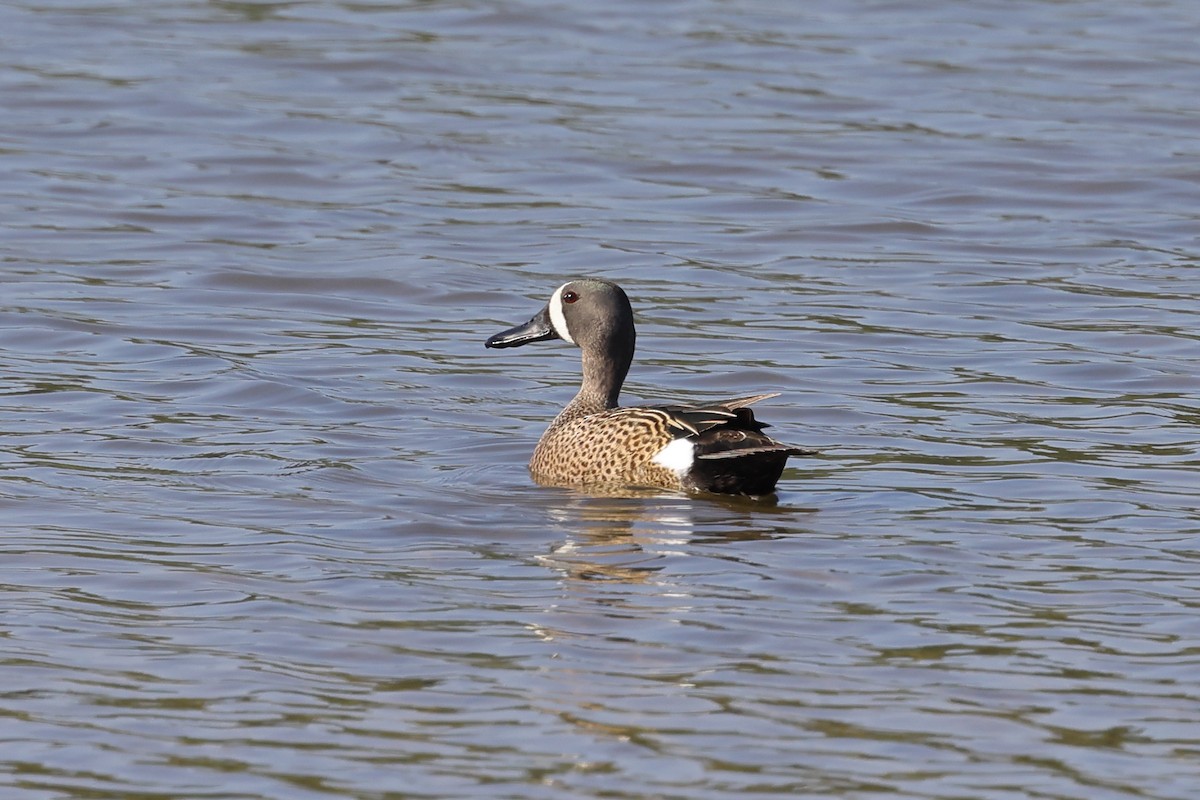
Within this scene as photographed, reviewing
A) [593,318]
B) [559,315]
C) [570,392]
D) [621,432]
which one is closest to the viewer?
[621,432]

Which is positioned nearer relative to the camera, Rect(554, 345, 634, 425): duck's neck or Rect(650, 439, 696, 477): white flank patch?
Rect(650, 439, 696, 477): white flank patch

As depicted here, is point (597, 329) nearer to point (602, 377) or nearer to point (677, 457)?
point (602, 377)

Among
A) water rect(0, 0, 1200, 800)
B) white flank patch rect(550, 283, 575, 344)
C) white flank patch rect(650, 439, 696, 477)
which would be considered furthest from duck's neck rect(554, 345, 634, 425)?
white flank patch rect(650, 439, 696, 477)

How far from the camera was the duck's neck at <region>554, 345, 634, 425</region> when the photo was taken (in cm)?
936

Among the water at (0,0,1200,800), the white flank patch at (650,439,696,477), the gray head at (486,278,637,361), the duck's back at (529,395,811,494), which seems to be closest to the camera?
the water at (0,0,1200,800)

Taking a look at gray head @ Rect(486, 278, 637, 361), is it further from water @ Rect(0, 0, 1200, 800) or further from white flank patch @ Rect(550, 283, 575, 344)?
water @ Rect(0, 0, 1200, 800)

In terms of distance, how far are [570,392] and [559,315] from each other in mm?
1030

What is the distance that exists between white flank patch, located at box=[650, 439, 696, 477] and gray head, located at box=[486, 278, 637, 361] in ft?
3.51

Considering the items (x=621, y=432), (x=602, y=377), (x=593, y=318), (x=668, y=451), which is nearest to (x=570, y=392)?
(x=602, y=377)

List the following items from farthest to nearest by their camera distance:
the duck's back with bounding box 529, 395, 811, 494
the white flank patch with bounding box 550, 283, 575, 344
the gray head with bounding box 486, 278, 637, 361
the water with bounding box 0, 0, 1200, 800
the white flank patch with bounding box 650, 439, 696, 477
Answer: the white flank patch with bounding box 550, 283, 575, 344, the gray head with bounding box 486, 278, 637, 361, the white flank patch with bounding box 650, 439, 696, 477, the duck's back with bounding box 529, 395, 811, 494, the water with bounding box 0, 0, 1200, 800

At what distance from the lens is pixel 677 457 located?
8.24 metres

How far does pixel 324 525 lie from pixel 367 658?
165cm

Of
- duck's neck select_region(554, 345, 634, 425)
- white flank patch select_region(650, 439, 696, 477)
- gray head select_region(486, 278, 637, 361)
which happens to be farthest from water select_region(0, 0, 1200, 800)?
gray head select_region(486, 278, 637, 361)

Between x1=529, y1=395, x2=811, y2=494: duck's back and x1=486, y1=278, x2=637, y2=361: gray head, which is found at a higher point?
x1=486, y1=278, x2=637, y2=361: gray head
